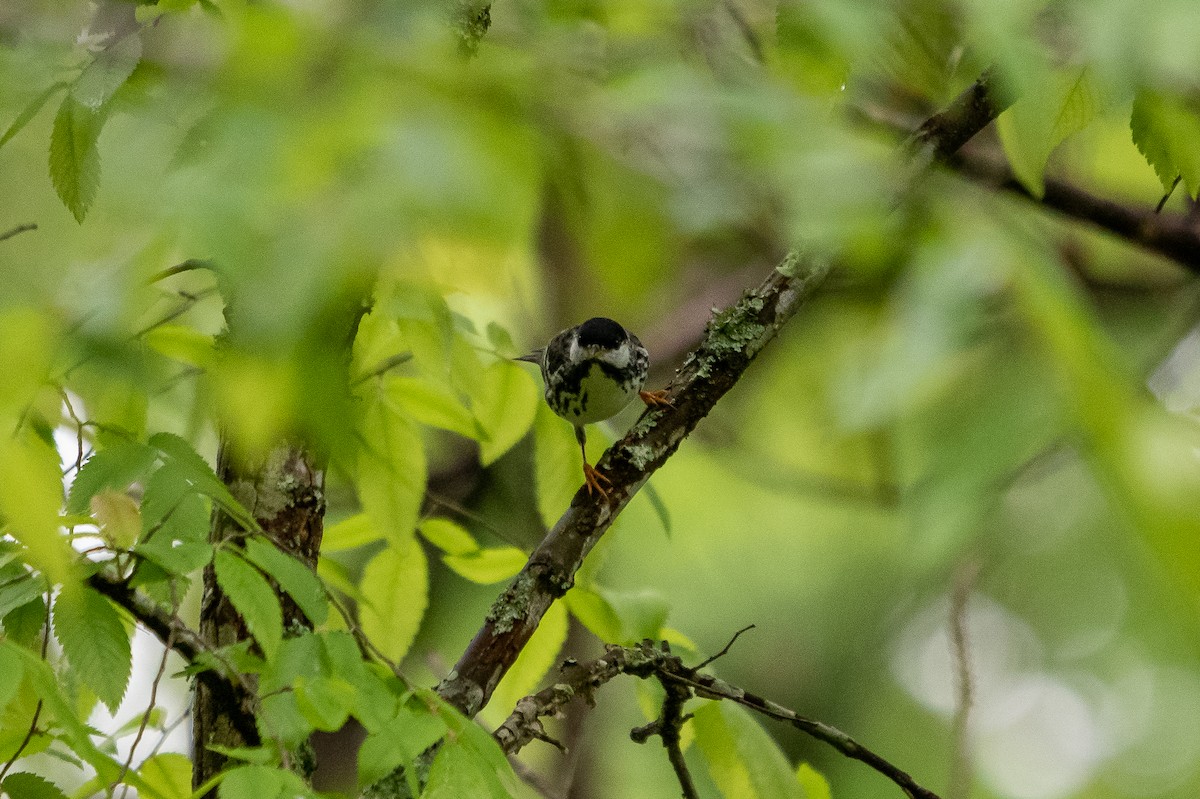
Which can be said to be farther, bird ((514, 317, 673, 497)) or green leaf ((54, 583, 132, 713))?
bird ((514, 317, 673, 497))

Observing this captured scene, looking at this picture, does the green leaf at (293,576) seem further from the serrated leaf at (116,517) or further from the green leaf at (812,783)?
the green leaf at (812,783)

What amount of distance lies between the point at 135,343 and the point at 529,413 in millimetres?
754

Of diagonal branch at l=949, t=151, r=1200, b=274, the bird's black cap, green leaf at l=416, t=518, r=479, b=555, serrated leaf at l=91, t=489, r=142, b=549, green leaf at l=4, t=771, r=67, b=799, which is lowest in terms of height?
green leaf at l=4, t=771, r=67, b=799

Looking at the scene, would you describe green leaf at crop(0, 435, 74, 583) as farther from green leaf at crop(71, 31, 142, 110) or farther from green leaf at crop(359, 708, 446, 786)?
green leaf at crop(71, 31, 142, 110)

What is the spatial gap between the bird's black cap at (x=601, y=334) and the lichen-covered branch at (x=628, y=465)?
137cm

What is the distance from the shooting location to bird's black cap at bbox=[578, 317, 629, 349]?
11.0ft

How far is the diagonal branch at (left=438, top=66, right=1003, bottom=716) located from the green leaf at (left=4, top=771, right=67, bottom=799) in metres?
0.53

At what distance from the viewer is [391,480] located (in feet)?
6.11

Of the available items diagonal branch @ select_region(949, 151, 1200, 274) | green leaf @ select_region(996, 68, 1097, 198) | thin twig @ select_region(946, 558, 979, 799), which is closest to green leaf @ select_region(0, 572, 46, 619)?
green leaf @ select_region(996, 68, 1097, 198)

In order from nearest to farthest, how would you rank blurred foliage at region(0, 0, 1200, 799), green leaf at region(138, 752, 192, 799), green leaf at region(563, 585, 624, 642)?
1. blurred foliage at region(0, 0, 1200, 799)
2. green leaf at region(138, 752, 192, 799)
3. green leaf at region(563, 585, 624, 642)

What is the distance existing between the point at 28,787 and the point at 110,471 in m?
0.41

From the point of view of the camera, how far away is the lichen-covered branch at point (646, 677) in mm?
1701

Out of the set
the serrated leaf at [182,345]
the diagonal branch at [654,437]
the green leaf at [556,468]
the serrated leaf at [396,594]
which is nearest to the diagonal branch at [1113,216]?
the diagonal branch at [654,437]

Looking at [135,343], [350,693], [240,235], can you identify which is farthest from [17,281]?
[350,693]
